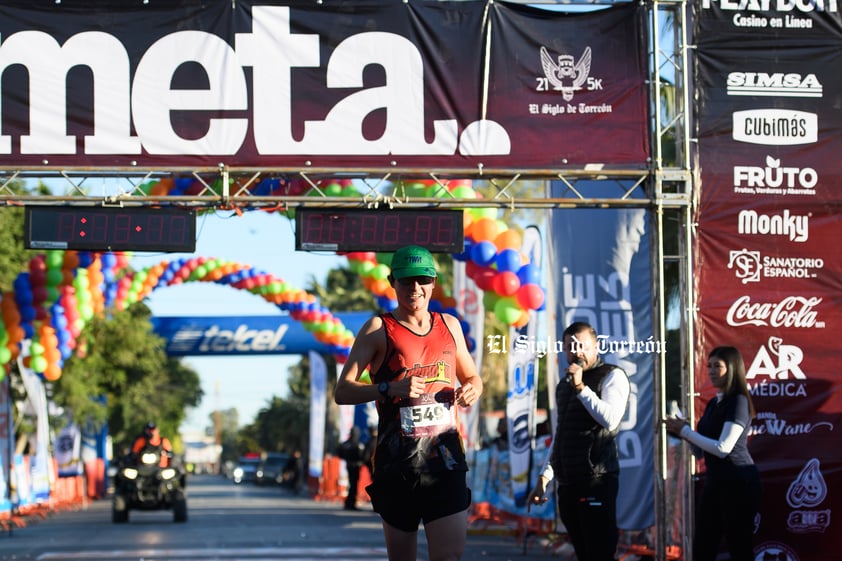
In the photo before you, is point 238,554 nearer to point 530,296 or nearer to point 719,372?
point 530,296

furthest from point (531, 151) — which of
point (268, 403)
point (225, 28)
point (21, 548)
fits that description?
point (268, 403)

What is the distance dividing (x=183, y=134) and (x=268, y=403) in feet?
239

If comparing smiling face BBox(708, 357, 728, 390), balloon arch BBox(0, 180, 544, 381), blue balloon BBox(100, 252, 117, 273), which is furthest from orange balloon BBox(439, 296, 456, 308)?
A: smiling face BBox(708, 357, 728, 390)

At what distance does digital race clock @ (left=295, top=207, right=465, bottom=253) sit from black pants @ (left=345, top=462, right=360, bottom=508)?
15.4 metres

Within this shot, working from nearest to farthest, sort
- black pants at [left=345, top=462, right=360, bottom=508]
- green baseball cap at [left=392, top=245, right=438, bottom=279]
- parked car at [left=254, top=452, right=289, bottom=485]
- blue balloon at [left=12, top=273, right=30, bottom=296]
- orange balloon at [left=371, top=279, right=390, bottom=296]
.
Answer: green baseball cap at [left=392, top=245, right=438, bottom=279], blue balloon at [left=12, top=273, right=30, bottom=296], orange balloon at [left=371, top=279, right=390, bottom=296], black pants at [left=345, top=462, right=360, bottom=508], parked car at [left=254, top=452, right=289, bottom=485]

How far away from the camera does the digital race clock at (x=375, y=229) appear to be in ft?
39.0

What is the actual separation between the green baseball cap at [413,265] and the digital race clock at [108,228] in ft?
19.0

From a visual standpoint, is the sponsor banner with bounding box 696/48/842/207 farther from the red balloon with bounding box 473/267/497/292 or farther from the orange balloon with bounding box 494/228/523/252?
the red balloon with bounding box 473/267/497/292

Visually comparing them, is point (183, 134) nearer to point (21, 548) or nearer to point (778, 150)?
point (778, 150)

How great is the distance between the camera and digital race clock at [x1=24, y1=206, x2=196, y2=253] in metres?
11.7

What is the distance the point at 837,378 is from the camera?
469 inches

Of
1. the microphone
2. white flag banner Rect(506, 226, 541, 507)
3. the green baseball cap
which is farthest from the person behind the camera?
white flag banner Rect(506, 226, 541, 507)

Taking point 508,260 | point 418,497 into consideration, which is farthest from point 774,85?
point 418,497

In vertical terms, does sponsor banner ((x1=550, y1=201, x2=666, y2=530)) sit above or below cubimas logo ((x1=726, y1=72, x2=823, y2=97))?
below
